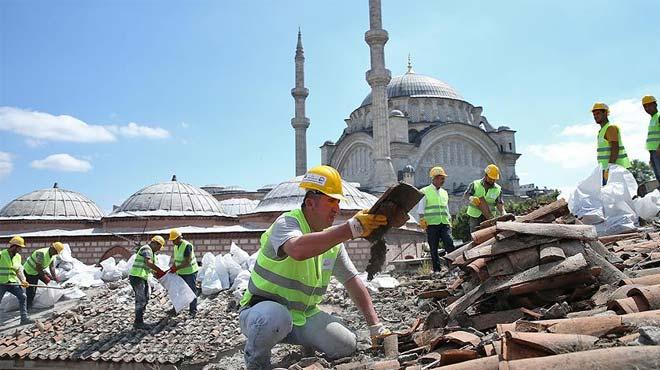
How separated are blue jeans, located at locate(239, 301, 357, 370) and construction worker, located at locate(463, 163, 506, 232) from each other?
3.31 meters

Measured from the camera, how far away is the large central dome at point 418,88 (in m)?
33.0

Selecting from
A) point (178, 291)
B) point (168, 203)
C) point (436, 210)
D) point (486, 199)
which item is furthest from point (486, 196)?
point (168, 203)

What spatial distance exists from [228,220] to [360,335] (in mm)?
11605

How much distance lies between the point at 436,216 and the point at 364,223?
13.4 ft

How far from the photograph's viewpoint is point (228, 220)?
15.3 metres

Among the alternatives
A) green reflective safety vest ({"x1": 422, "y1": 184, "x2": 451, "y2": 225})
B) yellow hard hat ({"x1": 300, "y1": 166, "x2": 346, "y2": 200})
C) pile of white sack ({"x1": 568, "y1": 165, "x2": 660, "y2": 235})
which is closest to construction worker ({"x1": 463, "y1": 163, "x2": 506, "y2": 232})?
green reflective safety vest ({"x1": 422, "y1": 184, "x2": 451, "y2": 225})

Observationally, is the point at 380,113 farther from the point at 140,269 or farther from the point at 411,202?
the point at 411,202

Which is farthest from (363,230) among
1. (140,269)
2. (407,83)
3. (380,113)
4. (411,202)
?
(407,83)

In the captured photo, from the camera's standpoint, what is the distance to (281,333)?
289 cm

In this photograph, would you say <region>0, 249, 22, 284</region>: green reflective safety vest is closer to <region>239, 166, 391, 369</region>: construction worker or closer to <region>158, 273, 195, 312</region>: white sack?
<region>158, 273, 195, 312</region>: white sack

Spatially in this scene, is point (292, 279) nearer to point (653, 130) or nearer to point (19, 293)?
point (653, 130)

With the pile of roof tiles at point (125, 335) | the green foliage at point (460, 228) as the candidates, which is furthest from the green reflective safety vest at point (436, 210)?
the green foliage at point (460, 228)

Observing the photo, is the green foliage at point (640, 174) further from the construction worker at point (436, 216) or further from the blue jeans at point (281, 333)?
the blue jeans at point (281, 333)

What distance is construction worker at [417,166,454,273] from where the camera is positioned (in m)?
6.50
